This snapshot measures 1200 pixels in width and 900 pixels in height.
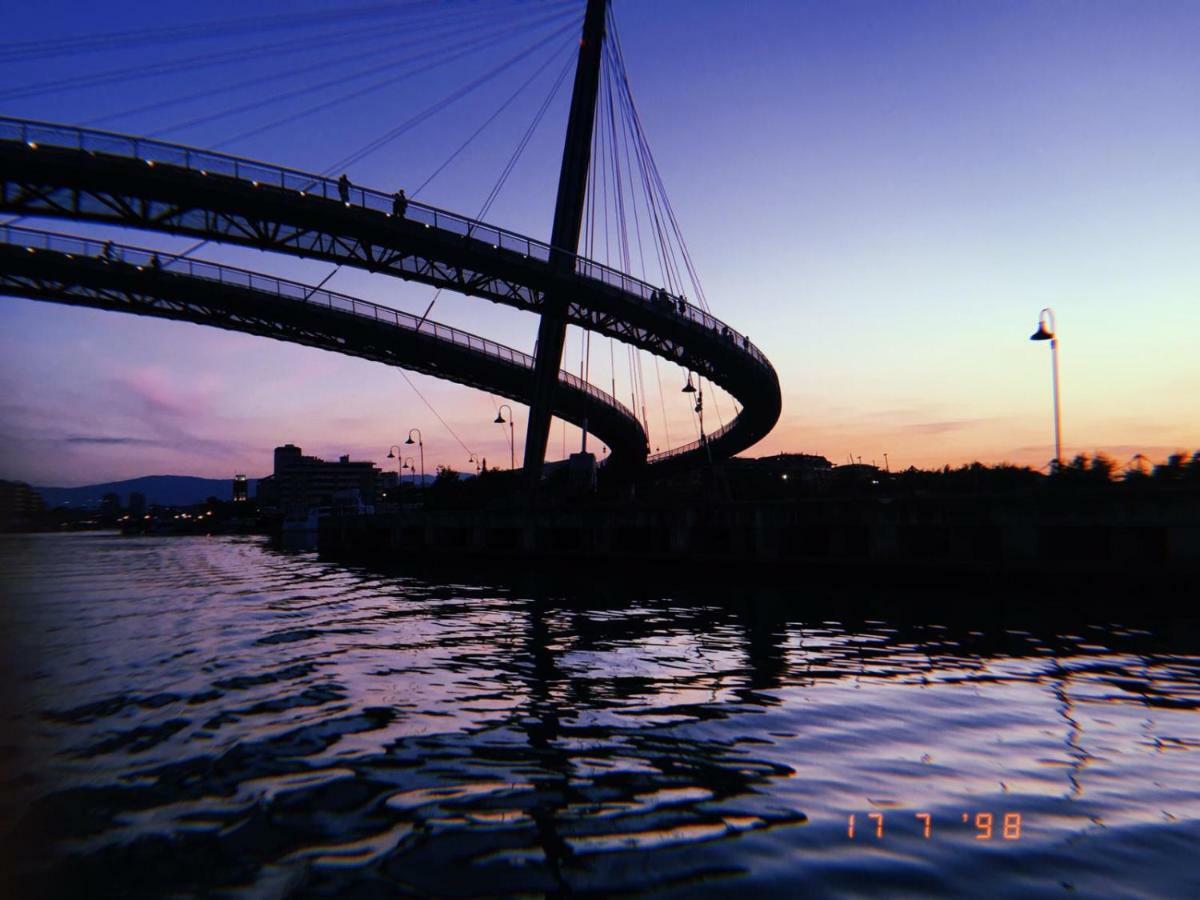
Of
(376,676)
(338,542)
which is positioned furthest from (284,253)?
(376,676)

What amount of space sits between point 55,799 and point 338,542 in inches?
2297

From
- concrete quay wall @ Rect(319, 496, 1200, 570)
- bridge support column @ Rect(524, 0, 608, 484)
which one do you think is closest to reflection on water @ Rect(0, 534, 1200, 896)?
concrete quay wall @ Rect(319, 496, 1200, 570)

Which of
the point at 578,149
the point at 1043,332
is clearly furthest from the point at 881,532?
the point at 578,149

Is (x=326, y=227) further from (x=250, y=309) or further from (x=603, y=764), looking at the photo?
(x=603, y=764)

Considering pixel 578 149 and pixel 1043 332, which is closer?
pixel 1043 332

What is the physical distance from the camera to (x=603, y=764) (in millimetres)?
7008

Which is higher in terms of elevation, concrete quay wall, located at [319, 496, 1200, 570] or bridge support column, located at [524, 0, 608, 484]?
bridge support column, located at [524, 0, 608, 484]

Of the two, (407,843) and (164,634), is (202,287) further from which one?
(407,843)

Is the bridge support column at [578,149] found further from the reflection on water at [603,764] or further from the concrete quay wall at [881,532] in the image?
the reflection on water at [603,764]

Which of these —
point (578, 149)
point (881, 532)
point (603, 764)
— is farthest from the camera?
point (578, 149)

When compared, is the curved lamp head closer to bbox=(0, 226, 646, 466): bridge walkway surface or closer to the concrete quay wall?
the concrete quay wall

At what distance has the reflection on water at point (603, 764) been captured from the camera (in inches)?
190

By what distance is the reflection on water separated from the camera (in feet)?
15.9

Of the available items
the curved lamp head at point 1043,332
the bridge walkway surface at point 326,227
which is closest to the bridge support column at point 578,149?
the bridge walkway surface at point 326,227
